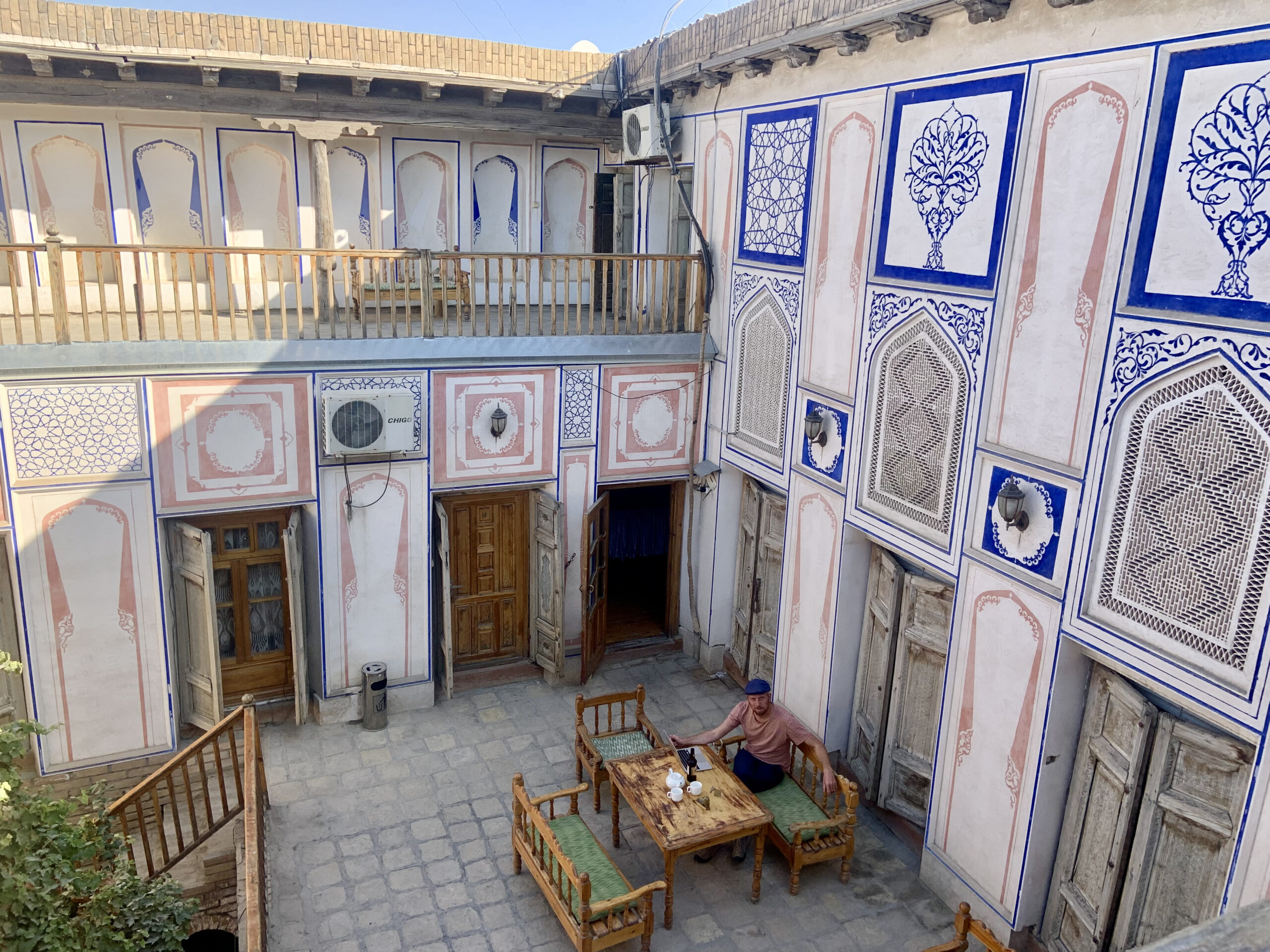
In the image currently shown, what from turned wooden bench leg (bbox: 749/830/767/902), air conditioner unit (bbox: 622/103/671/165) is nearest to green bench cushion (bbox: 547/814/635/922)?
turned wooden bench leg (bbox: 749/830/767/902)

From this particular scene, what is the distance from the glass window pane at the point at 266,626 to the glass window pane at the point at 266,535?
0.48m

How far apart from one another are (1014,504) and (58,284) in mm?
6098

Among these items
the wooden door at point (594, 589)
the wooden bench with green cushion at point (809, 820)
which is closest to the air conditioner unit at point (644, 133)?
the wooden door at point (594, 589)

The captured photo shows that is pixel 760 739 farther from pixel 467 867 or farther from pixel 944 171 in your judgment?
pixel 944 171

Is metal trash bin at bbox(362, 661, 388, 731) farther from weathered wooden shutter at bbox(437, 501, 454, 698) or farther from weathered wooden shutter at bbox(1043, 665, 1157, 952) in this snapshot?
weathered wooden shutter at bbox(1043, 665, 1157, 952)

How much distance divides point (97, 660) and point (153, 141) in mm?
4704

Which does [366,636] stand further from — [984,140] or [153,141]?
[984,140]

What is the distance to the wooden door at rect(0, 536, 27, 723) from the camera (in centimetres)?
681

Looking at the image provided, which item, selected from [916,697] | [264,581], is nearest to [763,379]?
[916,697]

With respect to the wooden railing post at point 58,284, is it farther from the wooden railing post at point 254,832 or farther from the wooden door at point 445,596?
the wooden door at point 445,596

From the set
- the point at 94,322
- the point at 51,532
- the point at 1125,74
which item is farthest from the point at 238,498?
the point at 1125,74

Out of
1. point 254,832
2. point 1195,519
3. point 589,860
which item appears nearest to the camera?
point 1195,519

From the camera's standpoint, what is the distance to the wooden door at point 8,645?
22.4 ft

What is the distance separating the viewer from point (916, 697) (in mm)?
6363
